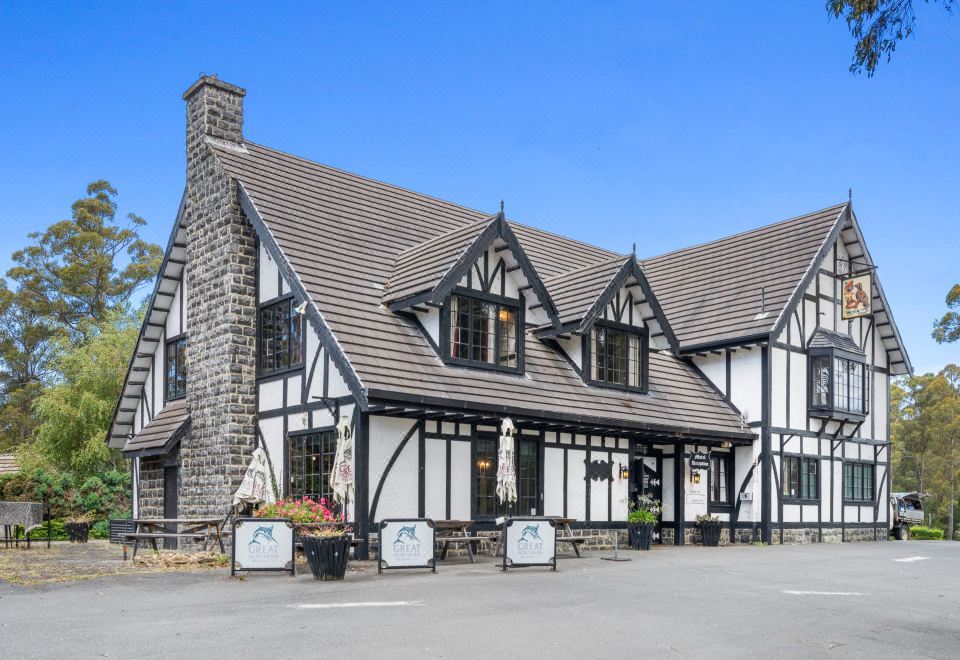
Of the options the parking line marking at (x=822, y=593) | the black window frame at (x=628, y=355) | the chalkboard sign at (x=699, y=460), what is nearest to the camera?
the parking line marking at (x=822, y=593)

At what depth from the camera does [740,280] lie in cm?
2748

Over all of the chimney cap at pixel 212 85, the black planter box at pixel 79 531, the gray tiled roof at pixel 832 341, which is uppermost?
the chimney cap at pixel 212 85

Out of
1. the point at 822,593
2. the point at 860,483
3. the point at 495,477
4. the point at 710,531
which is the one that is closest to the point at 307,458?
the point at 495,477

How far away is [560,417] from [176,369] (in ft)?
32.2

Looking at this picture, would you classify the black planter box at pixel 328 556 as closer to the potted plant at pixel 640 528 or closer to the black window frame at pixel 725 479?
the potted plant at pixel 640 528

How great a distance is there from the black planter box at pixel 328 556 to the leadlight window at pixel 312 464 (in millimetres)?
3711

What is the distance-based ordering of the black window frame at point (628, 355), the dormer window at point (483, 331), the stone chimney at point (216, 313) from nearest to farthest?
the dormer window at point (483, 331), the stone chimney at point (216, 313), the black window frame at point (628, 355)

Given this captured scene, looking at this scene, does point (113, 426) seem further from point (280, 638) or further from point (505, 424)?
point (280, 638)

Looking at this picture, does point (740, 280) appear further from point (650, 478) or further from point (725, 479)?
point (650, 478)

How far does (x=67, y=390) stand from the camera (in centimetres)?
3662

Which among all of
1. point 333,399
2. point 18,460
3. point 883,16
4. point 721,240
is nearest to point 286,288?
point 333,399

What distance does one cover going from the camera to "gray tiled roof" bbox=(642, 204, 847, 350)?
25.6 metres

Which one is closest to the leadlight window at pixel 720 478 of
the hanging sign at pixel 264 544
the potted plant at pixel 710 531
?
the potted plant at pixel 710 531

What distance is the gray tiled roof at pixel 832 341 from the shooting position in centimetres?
2608
